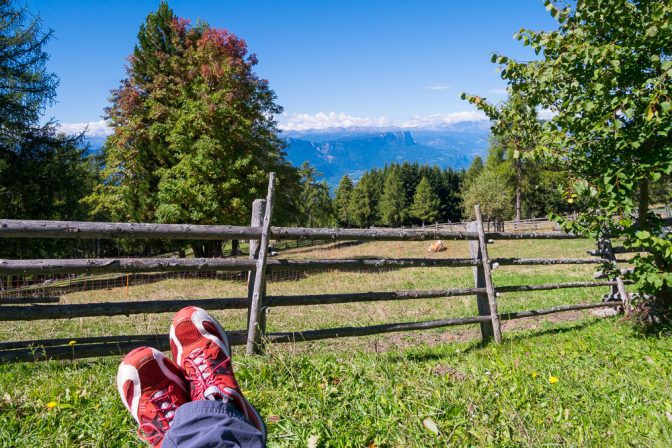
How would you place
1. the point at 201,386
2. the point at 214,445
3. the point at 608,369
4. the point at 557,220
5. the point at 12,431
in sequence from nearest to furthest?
the point at 214,445
the point at 201,386
the point at 12,431
the point at 608,369
the point at 557,220

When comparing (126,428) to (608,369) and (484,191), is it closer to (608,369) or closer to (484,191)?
(608,369)

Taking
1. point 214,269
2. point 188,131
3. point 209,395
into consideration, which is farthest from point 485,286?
point 188,131

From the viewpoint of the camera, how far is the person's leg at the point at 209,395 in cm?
170

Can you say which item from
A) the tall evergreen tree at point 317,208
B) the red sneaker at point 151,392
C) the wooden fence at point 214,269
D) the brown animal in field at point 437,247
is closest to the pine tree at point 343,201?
the tall evergreen tree at point 317,208

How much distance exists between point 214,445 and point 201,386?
1.89ft

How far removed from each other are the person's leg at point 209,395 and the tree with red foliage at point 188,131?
1601 centimetres

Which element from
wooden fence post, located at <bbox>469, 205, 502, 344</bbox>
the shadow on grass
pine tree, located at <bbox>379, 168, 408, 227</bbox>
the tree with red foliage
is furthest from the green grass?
pine tree, located at <bbox>379, 168, 408, 227</bbox>

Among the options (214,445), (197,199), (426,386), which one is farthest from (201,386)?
(197,199)

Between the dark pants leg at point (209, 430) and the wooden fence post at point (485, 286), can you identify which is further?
the wooden fence post at point (485, 286)

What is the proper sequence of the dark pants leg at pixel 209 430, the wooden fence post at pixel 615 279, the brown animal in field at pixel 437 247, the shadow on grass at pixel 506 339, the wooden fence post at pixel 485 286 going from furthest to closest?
the brown animal in field at pixel 437 247 < the wooden fence post at pixel 615 279 < the wooden fence post at pixel 485 286 < the shadow on grass at pixel 506 339 < the dark pants leg at pixel 209 430

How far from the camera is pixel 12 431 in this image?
2428mm

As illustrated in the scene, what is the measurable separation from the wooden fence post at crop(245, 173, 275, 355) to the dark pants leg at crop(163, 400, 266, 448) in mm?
2251

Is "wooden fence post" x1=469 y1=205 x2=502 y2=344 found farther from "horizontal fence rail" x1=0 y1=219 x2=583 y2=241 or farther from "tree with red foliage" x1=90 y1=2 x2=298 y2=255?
"tree with red foliage" x1=90 y1=2 x2=298 y2=255

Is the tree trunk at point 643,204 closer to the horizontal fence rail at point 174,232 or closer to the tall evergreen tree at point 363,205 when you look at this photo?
the horizontal fence rail at point 174,232
